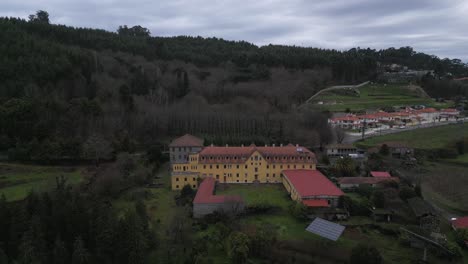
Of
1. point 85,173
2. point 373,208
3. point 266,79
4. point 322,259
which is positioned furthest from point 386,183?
point 266,79

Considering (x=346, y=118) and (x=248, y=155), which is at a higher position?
(x=346, y=118)

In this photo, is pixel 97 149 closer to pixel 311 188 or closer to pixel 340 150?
pixel 311 188

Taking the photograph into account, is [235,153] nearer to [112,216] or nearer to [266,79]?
[112,216]

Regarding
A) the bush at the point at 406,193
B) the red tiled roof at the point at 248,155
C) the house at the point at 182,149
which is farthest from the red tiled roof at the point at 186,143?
the bush at the point at 406,193

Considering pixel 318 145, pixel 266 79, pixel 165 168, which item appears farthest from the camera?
pixel 266 79

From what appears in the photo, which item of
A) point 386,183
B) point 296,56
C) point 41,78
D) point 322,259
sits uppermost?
point 296,56

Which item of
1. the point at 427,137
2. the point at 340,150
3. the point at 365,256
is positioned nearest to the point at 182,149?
the point at 340,150

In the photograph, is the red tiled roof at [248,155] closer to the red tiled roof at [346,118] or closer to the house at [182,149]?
the house at [182,149]
